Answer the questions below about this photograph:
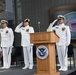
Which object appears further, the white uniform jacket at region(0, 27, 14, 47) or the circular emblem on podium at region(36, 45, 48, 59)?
the white uniform jacket at region(0, 27, 14, 47)

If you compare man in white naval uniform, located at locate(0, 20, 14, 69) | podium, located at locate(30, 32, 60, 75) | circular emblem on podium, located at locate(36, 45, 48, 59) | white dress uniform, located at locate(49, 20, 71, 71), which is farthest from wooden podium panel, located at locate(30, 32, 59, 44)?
man in white naval uniform, located at locate(0, 20, 14, 69)

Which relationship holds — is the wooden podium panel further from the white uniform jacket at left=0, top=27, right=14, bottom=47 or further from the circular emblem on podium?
the white uniform jacket at left=0, top=27, right=14, bottom=47

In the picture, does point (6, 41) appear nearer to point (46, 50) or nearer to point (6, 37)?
point (6, 37)

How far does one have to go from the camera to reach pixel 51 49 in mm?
7297

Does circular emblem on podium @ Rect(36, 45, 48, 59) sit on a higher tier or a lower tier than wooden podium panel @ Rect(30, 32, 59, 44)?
lower

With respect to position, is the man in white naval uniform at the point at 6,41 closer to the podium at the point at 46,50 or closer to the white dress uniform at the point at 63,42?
the white dress uniform at the point at 63,42

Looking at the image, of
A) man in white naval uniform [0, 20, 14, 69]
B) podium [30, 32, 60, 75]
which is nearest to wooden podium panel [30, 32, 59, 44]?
podium [30, 32, 60, 75]

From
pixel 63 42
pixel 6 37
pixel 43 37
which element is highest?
pixel 6 37

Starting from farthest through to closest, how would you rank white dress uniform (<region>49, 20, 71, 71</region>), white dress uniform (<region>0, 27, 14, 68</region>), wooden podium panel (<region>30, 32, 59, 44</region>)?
white dress uniform (<region>0, 27, 14, 68</region>), white dress uniform (<region>49, 20, 71, 71</region>), wooden podium panel (<region>30, 32, 59, 44</region>)

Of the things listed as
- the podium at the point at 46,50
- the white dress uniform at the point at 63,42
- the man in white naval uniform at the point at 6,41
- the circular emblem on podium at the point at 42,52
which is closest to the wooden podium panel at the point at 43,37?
the podium at the point at 46,50

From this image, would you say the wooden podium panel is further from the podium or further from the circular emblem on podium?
the circular emblem on podium

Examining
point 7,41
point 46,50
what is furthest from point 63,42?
point 7,41

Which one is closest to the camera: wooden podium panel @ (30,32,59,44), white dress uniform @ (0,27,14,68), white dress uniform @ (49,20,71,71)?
wooden podium panel @ (30,32,59,44)

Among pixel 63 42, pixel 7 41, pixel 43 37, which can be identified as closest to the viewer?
pixel 43 37
